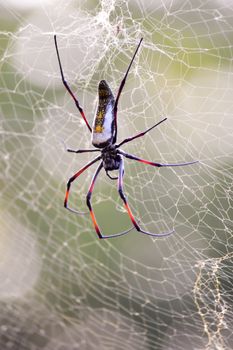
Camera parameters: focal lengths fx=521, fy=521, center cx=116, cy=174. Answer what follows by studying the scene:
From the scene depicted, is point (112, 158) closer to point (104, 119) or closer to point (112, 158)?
point (112, 158)

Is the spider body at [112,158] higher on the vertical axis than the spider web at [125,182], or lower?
lower

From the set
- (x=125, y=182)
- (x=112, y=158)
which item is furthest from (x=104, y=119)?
(x=125, y=182)

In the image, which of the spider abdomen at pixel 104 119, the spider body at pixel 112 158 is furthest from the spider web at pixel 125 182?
the spider abdomen at pixel 104 119

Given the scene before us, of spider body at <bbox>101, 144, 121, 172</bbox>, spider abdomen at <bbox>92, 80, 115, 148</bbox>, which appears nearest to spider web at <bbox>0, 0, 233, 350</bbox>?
spider body at <bbox>101, 144, 121, 172</bbox>

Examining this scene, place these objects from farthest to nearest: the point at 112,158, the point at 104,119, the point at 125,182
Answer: the point at 125,182 < the point at 112,158 < the point at 104,119

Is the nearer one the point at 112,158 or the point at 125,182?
the point at 112,158

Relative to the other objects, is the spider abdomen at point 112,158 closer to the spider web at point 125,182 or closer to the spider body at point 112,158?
the spider body at point 112,158
